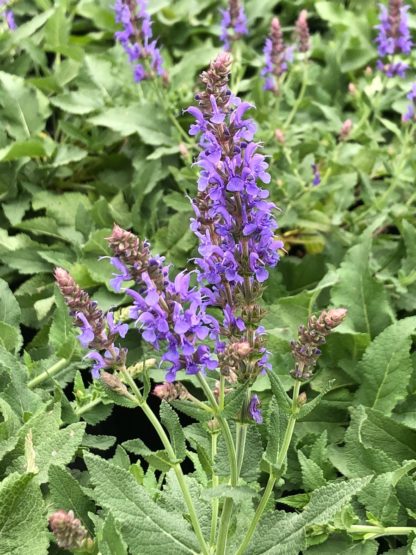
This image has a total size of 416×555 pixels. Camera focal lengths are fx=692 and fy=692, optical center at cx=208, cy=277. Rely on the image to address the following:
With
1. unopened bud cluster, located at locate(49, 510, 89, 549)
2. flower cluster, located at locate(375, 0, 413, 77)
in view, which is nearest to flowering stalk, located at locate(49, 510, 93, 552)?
unopened bud cluster, located at locate(49, 510, 89, 549)

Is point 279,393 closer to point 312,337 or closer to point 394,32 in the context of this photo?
point 312,337

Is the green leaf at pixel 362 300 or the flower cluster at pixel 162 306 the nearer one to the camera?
the flower cluster at pixel 162 306

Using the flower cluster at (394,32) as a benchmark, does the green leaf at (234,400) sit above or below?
below

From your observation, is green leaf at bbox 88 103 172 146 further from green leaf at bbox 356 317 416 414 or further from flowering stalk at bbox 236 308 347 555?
flowering stalk at bbox 236 308 347 555

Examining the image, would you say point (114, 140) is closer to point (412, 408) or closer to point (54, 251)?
point (54, 251)

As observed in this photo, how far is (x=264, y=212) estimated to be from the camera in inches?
44.6

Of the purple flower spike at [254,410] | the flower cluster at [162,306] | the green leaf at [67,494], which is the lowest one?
the green leaf at [67,494]

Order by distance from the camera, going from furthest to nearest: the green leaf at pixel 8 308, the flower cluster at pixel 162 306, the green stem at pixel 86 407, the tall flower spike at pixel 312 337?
the green leaf at pixel 8 308
the green stem at pixel 86 407
the tall flower spike at pixel 312 337
the flower cluster at pixel 162 306

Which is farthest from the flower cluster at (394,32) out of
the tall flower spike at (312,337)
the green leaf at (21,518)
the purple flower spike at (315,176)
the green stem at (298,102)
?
the green leaf at (21,518)

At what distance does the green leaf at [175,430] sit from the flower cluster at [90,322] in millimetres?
196

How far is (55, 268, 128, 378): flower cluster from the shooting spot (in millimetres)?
1141

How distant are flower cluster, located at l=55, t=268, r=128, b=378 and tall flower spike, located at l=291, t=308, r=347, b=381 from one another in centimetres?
31

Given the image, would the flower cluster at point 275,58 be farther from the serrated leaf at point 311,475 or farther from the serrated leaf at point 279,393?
the serrated leaf at point 279,393

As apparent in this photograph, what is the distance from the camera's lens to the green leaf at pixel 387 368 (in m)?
1.94
